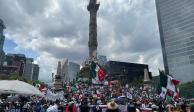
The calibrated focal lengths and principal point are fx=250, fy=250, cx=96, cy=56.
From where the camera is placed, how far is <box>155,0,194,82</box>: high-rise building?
129375 mm

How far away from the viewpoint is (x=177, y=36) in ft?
451

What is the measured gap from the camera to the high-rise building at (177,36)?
129m

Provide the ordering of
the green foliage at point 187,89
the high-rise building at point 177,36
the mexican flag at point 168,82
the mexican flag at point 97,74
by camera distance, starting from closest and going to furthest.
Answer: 1. the mexican flag at point 168,82
2. the mexican flag at point 97,74
3. the green foliage at point 187,89
4. the high-rise building at point 177,36

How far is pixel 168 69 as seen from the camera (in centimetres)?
14350

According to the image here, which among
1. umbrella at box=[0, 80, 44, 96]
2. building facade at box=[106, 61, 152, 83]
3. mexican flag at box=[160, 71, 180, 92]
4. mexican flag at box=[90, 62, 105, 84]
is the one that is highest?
building facade at box=[106, 61, 152, 83]

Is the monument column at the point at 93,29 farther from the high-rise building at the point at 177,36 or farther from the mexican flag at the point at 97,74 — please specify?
the mexican flag at the point at 97,74

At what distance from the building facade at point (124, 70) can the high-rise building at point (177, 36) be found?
1153 inches

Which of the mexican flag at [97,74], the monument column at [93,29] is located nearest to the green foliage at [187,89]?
the monument column at [93,29]

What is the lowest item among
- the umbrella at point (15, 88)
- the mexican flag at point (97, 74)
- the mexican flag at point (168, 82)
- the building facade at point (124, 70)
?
the umbrella at point (15, 88)

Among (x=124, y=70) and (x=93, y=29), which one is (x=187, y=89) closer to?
(x=93, y=29)

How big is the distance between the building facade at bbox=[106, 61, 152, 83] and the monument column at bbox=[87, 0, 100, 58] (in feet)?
187

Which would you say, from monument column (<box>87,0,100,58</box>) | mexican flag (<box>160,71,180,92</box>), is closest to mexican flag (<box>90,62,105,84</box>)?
mexican flag (<box>160,71,180,92</box>)

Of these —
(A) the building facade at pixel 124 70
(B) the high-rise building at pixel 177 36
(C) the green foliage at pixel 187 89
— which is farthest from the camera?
(A) the building facade at pixel 124 70

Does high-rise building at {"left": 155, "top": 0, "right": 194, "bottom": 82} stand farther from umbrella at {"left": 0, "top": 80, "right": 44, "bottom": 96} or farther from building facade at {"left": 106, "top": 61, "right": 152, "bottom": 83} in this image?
umbrella at {"left": 0, "top": 80, "right": 44, "bottom": 96}
